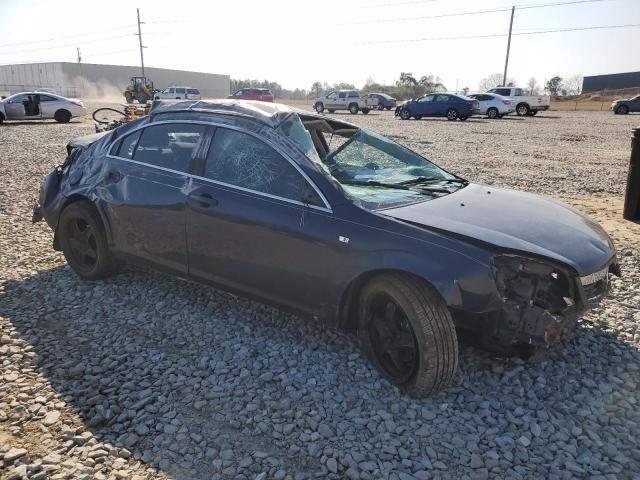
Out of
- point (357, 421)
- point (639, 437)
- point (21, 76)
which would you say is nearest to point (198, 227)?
point (357, 421)

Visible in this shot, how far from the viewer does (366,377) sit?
3303 mm

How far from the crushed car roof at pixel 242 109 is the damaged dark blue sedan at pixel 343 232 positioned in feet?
0.05

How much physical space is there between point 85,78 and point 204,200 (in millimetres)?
79837

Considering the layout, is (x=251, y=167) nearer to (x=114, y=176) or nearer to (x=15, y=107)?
(x=114, y=176)

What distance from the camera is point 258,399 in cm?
308

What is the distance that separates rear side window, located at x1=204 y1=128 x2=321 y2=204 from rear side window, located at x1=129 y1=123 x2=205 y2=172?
23cm

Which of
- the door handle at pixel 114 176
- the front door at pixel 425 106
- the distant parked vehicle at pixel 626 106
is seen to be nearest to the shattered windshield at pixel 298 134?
the door handle at pixel 114 176

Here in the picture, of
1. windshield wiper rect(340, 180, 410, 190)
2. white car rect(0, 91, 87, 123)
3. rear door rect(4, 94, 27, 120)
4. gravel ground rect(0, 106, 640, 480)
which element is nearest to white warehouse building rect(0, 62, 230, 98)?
white car rect(0, 91, 87, 123)

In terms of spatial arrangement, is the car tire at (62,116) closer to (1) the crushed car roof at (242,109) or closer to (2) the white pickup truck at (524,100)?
(1) the crushed car roof at (242,109)

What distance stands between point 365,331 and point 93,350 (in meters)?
1.92

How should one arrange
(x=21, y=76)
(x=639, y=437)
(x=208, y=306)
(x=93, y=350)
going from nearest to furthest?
1. (x=639, y=437)
2. (x=93, y=350)
3. (x=208, y=306)
4. (x=21, y=76)

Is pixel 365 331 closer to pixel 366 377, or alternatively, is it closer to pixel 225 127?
pixel 366 377

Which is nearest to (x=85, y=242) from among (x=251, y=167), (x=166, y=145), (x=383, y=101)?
(x=166, y=145)

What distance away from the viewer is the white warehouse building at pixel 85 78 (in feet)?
233
